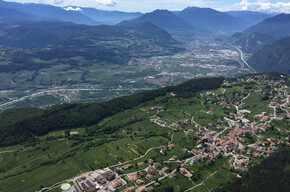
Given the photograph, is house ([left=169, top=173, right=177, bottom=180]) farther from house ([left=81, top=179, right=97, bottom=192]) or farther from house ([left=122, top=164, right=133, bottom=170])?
house ([left=81, top=179, right=97, bottom=192])

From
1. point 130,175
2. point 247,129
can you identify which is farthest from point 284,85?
point 130,175

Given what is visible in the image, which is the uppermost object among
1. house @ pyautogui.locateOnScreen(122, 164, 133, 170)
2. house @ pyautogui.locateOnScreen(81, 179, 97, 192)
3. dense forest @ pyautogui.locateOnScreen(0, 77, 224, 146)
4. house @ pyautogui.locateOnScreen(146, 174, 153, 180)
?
house @ pyautogui.locateOnScreen(146, 174, 153, 180)

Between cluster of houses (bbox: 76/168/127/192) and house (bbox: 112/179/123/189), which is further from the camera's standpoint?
house (bbox: 112/179/123/189)

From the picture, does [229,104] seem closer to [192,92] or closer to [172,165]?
[192,92]

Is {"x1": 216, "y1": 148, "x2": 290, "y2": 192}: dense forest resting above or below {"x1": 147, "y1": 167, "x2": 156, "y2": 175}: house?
above

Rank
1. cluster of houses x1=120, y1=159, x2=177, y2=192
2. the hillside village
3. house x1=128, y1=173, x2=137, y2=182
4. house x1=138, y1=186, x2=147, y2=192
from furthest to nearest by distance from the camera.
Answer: house x1=128, y1=173, x2=137, y2=182 < the hillside village < cluster of houses x1=120, y1=159, x2=177, y2=192 < house x1=138, y1=186, x2=147, y2=192

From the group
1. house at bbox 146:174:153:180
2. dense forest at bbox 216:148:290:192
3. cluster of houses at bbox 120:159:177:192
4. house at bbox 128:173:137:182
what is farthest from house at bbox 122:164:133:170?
dense forest at bbox 216:148:290:192
